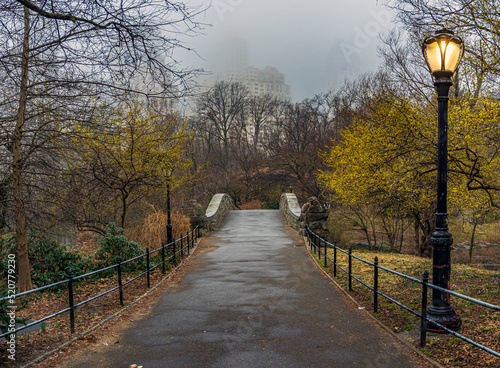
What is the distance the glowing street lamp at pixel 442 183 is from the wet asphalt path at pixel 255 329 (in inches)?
33.6

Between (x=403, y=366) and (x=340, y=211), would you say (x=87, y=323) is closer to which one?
(x=403, y=366)

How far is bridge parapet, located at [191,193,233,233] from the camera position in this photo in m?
19.3

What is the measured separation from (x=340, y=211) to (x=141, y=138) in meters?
12.4

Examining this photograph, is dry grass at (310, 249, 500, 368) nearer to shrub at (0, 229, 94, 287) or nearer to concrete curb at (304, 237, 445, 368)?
concrete curb at (304, 237, 445, 368)

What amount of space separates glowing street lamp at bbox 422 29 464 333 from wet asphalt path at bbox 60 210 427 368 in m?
0.85

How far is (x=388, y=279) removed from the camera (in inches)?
401

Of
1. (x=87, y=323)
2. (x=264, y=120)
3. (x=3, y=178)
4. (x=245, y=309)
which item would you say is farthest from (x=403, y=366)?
(x=264, y=120)

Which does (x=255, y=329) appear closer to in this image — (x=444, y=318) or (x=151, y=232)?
(x=444, y=318)

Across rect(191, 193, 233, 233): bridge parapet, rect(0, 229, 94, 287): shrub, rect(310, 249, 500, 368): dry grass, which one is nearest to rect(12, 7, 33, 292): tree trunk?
rect(0, 229, 94, 287): shrub

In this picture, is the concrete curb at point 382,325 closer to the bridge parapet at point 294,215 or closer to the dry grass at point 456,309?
the dry grass at point 456,309

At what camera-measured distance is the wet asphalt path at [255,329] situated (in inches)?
200

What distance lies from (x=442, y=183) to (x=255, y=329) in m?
3.63

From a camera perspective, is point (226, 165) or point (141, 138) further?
point (226, 165)

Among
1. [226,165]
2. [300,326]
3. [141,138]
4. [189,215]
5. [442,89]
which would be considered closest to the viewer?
[442,89]
